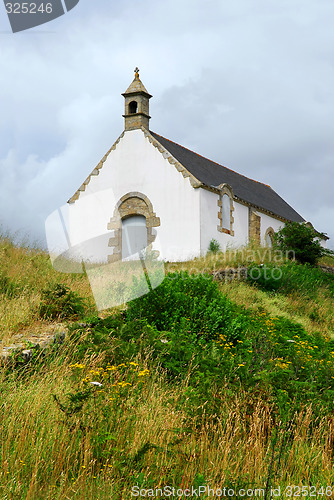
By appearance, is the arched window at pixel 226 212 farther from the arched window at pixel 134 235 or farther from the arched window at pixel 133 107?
the arched window at pixel 133 107

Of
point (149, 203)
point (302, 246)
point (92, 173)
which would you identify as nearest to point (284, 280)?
point (302, 246)

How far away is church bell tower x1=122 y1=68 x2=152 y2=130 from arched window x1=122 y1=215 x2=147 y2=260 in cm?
400

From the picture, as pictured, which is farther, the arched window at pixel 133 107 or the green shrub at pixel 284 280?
the arched window at pixel 133 107

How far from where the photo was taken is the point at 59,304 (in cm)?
830

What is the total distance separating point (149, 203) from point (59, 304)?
14224 millimetres

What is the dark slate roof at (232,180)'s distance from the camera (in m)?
22.9

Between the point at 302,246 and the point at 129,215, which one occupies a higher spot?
the point at 129,215

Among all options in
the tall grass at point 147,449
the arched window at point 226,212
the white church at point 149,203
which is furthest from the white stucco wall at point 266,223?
the tall grass at point 147,449

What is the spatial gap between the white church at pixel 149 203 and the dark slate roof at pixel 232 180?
4.0 inches

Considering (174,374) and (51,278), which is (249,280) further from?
(174,374)

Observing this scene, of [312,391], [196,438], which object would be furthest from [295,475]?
[312,391]

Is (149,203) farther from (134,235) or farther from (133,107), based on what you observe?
(133,107)

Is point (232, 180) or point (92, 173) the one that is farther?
point (232, 180)

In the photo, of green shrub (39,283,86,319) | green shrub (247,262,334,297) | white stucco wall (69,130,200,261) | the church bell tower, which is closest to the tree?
green shrub (247,262,334,297)
